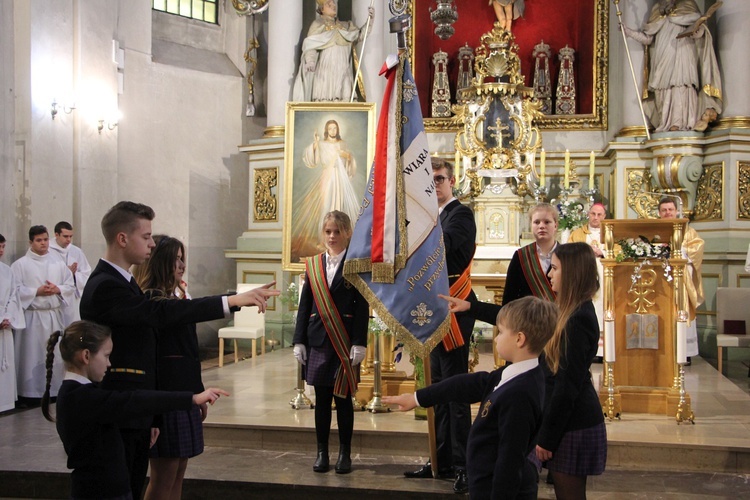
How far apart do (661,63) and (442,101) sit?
8.94 ft

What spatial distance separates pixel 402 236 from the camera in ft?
14.3

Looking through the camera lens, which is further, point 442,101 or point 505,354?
point 442,101

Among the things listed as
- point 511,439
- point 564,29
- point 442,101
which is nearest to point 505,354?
point 511,439

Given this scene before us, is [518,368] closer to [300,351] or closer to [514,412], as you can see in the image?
[514,412]

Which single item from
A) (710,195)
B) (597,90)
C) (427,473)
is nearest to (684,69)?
(597,90)

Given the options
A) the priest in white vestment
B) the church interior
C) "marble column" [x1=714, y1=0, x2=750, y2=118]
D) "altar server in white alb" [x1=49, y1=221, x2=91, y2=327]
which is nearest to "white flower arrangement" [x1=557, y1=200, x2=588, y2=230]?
the church interior

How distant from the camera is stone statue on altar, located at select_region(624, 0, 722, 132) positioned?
30.7 ft

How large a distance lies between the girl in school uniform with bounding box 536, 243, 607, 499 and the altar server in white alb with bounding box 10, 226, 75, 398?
5376 mm

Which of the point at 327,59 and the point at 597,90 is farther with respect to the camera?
the point at 597,90

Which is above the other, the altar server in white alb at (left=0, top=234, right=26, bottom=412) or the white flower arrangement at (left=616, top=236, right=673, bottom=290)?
the white flower arrangement at (left=616, top=236, right=673, bottom=290)

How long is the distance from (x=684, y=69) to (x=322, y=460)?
22.1 feet

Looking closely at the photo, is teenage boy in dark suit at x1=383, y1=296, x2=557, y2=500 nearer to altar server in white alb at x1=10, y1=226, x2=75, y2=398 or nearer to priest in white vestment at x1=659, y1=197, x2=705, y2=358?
altar server in white alb at x1=10, y1=226, x2=75, y2=398

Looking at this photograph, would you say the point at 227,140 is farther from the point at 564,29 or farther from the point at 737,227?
the point at 737,227

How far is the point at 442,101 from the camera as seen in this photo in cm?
1080
